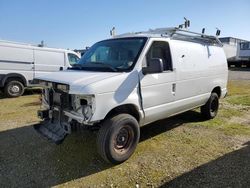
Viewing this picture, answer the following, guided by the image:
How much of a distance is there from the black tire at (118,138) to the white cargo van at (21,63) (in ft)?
21.2

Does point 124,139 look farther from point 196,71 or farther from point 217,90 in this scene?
point 217,90

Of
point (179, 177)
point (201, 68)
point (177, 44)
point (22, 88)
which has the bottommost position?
point (179, 177)

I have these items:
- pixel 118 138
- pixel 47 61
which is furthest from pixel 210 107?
pixel 47 61

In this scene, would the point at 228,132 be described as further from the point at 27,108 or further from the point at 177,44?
the point at 27,108

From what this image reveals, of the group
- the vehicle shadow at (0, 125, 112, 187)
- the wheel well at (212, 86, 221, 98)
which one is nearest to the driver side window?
the vehicle shadow at (0, 125, 112, 187)

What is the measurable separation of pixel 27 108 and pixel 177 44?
5441 mm

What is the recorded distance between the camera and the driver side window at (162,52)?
4.63 metres

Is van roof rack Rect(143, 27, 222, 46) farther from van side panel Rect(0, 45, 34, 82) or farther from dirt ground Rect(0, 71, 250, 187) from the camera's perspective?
van side panel Rect(0, 45, 34, 82)

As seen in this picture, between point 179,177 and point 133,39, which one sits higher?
point 133,39

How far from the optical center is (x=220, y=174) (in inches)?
148

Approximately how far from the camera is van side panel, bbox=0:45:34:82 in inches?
388

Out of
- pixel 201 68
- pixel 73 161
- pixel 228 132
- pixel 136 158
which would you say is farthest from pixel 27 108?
pixel 228 132

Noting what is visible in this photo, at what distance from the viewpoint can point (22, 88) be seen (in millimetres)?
10539

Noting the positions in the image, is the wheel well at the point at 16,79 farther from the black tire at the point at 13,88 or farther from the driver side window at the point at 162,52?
the driver side window at the point at 162,52
